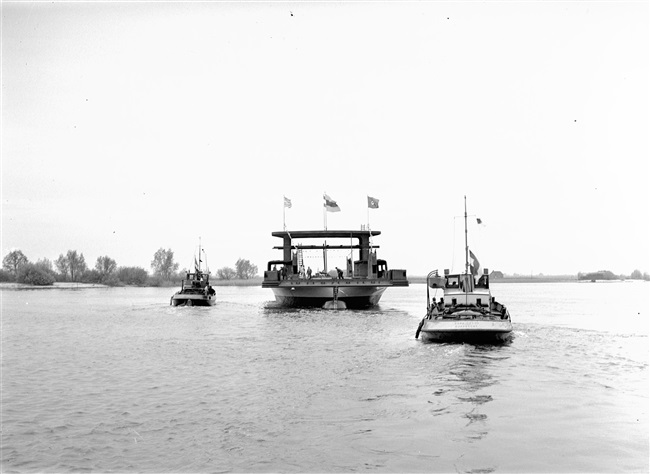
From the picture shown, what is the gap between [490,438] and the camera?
13.6 meters

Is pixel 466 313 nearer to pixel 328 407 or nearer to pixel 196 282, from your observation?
pixel 328 407

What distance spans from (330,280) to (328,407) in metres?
45.2

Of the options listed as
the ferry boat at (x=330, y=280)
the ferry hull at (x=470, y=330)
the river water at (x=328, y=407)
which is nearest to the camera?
the river water at (x=328, y=407)

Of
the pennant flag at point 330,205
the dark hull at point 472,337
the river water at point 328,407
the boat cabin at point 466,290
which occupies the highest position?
the pennant flag at point 330,205

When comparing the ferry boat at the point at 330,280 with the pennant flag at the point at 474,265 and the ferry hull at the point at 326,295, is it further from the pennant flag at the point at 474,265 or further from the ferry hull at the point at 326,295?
the pennant flag at the point at 474,265

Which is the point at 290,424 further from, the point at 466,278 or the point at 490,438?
the point at 466,278

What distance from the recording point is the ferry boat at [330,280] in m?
62.4

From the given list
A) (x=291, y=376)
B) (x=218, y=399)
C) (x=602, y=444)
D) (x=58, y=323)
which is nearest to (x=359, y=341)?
(x=291, y=376)

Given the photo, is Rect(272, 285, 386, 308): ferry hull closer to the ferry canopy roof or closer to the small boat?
the ferry canopy roof

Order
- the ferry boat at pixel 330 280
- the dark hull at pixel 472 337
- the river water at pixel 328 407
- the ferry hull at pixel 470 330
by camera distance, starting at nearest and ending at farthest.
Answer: the river water at pixel 328 407
the ferry hull at pixel 470 330
the dark hull at pixel 472 337
the ferry boat at pixel 330 280

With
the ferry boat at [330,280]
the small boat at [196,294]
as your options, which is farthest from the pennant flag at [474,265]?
the small boat at [196,294]

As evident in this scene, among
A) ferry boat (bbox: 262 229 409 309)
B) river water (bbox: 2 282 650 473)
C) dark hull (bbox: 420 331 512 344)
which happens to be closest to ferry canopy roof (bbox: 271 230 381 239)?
ferry boat (bbox: 262 229 409 309)

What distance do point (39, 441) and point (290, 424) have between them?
18.8 ft

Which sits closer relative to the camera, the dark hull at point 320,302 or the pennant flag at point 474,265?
the pennant flag at point 474,265
